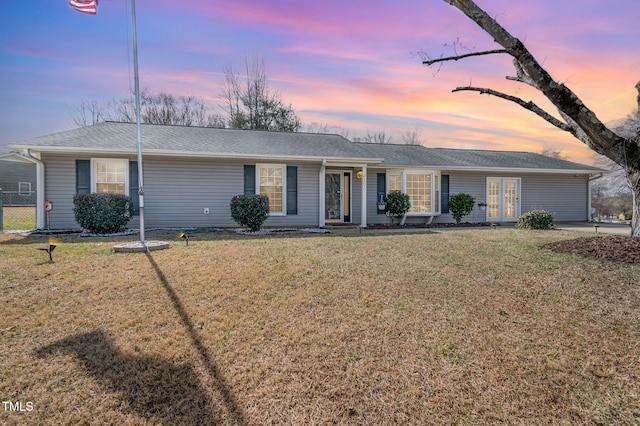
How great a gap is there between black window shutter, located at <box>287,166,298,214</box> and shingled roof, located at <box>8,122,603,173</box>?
2.14 ft

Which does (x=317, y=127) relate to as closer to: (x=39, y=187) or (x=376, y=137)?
(x=376, y=137)

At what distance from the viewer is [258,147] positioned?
11.6 meters

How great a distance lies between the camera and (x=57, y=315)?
362 centimetres

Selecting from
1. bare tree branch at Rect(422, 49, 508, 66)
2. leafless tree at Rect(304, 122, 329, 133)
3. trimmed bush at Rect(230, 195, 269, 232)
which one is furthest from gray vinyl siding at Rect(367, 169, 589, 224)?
leafless tree at Rect(304, 122, 329, 133)

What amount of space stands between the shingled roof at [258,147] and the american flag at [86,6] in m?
3.64

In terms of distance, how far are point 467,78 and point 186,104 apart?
26.9m

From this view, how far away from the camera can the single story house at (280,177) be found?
1020cm

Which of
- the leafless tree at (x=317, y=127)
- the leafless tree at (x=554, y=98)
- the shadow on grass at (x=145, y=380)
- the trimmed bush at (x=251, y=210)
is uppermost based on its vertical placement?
the leafless tree at (x=317, y=127)

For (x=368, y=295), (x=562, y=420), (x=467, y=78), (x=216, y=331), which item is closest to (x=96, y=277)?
(x=216, y=331)

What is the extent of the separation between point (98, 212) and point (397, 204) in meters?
9.65

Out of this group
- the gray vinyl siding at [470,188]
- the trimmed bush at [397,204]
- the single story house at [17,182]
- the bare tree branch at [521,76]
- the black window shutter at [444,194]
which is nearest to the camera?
the bare tree branch at [521,76]

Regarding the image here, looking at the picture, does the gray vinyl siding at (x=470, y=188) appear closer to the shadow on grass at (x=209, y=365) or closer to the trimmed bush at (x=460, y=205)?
the trimmed bush at (x=460, y=205)

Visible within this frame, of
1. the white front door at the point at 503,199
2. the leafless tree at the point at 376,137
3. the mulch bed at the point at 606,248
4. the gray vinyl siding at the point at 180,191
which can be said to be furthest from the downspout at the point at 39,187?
the leafless tree at the point at 376,137

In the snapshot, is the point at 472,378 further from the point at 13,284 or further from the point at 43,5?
the point at 43,5
